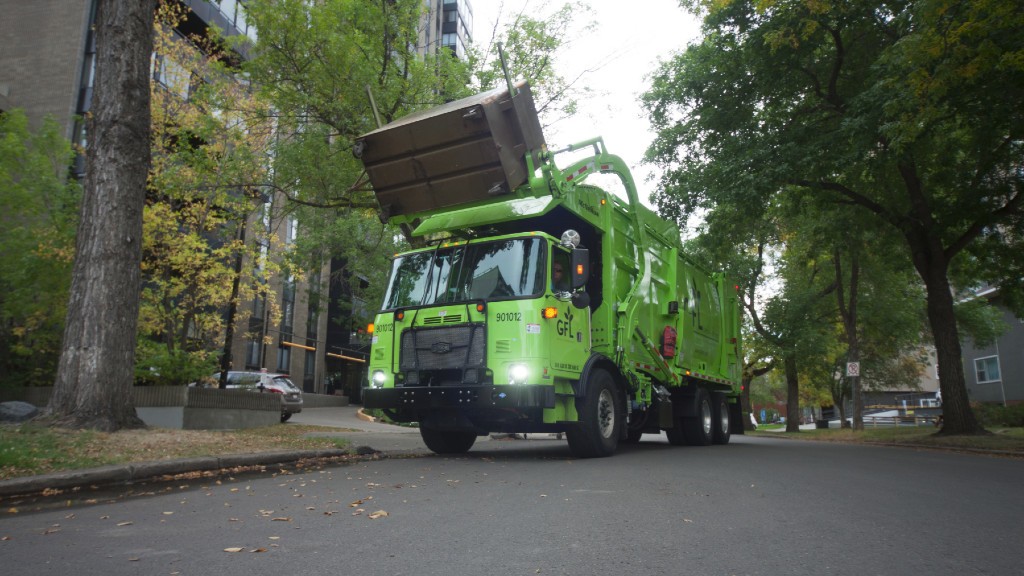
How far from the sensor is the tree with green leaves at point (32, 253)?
46.9 feet

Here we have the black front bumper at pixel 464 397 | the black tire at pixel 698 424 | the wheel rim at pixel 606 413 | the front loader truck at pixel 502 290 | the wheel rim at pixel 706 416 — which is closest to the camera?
the black front bumper at pixel 464 397

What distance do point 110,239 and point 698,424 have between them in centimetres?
1009

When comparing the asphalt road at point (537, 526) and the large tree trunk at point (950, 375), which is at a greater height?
the large tree trunk at point (950, 375)

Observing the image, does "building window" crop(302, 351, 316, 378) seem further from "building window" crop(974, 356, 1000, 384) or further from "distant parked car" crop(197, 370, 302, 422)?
"building window" crop(974, 356, 1000, 384)

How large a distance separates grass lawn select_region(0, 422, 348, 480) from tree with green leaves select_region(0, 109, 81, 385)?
275 inches

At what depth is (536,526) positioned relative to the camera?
4715 millimetres

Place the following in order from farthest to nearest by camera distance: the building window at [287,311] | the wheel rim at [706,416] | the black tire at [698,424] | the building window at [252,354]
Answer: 1. the building window at [287,311]
2. the building window at [252,354]
3. the wheel rim at [706,416]
4. the black tire at [698,424]

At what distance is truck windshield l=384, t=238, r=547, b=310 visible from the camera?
8.73 m

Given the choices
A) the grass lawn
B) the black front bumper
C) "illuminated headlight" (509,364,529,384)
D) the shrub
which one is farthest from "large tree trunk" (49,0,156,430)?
the shrub

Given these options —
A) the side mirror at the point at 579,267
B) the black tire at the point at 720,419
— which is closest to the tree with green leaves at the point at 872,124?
the black tire at the point at 720,419

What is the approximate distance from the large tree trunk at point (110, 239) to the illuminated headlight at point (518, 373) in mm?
4945

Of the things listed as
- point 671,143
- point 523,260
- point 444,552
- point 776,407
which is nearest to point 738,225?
point 671,143

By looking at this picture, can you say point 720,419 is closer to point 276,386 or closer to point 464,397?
point 464,397

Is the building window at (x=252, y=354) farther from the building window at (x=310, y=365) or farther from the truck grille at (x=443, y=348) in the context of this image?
the truck grille at (x=443, y=348)
